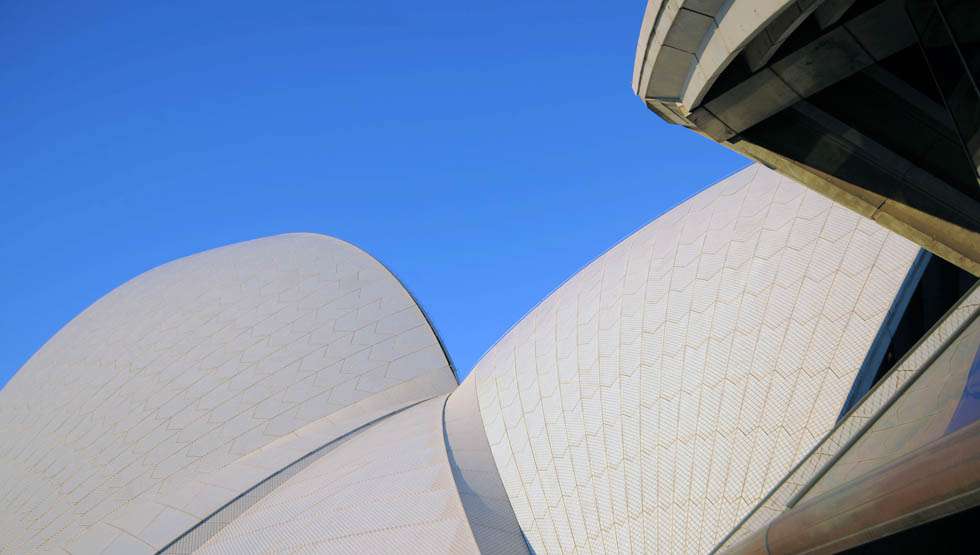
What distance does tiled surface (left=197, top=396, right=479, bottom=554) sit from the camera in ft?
27.6

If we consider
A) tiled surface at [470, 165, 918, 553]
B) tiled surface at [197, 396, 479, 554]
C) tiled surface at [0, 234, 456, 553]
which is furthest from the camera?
tiled surface at [0, 234, 456, 553]

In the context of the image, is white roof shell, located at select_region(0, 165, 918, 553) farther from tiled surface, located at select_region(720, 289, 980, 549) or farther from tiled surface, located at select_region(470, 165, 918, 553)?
tiled surface, located at select_region(720, 289, 980, 549)

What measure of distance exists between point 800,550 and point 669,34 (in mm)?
2728

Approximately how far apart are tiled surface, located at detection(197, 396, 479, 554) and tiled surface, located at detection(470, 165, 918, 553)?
1.08 meters

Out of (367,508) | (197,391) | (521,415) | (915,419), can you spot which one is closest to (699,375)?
(521,415)

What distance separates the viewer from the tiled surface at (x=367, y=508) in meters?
8.41

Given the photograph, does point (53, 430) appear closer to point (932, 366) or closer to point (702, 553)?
point (702, 553)

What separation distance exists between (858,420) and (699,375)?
5.19 meters

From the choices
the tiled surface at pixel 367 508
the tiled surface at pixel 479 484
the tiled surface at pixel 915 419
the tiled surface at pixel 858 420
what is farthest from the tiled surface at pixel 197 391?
the tiled surface at pixel 915 419

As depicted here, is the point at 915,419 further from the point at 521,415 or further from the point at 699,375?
the point at 521,415

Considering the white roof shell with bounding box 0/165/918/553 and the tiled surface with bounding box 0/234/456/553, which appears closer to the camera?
the white roof shell with bounding box 0/165/918/553

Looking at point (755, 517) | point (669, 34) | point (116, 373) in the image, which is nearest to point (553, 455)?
point (755, 517)

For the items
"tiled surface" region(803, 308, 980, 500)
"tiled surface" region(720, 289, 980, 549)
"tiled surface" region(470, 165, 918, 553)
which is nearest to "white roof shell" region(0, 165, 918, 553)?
"tiled surface" region(470, 165, 918, 553)

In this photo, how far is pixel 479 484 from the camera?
9.67 metres
